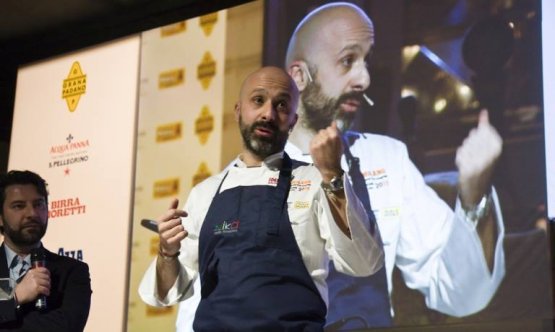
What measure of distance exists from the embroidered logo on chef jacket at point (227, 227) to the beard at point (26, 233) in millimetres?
826

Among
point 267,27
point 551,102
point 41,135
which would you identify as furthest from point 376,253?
point 41,135

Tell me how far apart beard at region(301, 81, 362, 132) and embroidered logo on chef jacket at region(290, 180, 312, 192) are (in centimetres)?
90

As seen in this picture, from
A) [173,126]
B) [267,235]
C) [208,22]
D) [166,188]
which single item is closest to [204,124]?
[173,126]

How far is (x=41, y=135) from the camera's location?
13.4ft

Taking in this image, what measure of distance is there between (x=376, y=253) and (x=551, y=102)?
1039 millimetres

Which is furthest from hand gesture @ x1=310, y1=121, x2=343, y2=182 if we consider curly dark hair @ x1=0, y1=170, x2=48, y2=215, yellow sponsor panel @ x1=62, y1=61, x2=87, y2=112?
yellow sponsor panel @ x1=62, y1=61, x2=87, y2=112

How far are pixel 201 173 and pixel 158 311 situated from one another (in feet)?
2.05

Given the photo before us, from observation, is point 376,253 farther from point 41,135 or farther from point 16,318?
Answer: point 41,135

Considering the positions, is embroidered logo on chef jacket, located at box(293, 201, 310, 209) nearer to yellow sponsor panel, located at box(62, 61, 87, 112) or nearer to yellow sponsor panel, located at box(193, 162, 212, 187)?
yellow sponsor panel, located at box(193, 162, 212, 187)

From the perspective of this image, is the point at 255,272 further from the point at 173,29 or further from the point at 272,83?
the point at 173,29

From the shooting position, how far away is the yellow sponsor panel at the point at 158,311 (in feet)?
10.6

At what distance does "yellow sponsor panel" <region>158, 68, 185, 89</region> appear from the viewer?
3.56 m

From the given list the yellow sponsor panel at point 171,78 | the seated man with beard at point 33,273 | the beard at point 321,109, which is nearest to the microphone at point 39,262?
the seated man with beard at point 33,273

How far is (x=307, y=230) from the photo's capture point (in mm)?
1996
